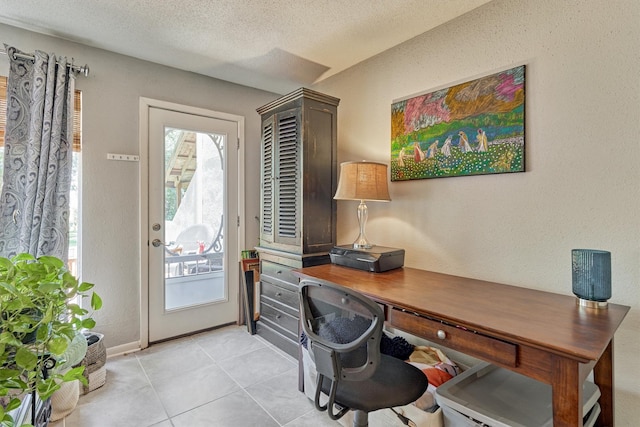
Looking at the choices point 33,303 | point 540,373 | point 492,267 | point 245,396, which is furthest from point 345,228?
point 33,303

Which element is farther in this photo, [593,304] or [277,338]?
[277,338]

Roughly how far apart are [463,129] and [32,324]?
208 centimetres

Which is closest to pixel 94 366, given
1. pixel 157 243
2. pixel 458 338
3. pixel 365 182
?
pixel 157 243

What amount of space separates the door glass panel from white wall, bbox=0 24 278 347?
0.26 metres

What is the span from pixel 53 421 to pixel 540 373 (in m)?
2.40

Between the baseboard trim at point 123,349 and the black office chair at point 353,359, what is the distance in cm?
210

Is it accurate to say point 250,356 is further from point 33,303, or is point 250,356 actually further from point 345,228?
point 33,303

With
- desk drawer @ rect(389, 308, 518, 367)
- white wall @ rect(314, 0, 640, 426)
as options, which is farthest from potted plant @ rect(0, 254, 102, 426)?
white wall @ rect(314, 0, 640, 426)

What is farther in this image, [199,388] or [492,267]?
[199,388]

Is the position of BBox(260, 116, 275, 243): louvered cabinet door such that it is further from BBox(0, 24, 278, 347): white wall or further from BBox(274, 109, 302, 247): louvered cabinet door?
BBox(0, 24, 278, 347): white wall

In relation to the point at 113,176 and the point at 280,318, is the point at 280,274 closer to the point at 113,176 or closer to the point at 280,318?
the point at 280,318

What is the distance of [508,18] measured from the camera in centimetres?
176

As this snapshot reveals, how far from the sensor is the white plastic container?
125cm

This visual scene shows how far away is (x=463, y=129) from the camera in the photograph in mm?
1896
